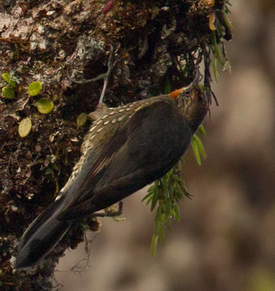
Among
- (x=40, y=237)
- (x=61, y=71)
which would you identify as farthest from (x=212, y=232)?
(x=40, y=237)

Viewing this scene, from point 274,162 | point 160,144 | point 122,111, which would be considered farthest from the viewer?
point 274,162

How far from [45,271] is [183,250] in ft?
17.2

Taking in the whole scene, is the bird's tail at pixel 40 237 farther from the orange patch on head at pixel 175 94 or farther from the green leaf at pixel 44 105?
the orange patch on head at pixel 175 94

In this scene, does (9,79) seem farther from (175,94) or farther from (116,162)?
(175,94)

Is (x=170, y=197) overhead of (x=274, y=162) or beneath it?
overhead

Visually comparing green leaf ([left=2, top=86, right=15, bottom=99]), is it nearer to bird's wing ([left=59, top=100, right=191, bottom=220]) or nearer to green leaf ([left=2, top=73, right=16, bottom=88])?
green leaf ([left=2, top=73, right=16, bottom=88])

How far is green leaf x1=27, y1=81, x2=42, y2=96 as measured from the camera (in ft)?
8.82

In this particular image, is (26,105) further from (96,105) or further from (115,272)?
(115,272)

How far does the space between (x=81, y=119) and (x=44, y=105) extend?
17 centimetres

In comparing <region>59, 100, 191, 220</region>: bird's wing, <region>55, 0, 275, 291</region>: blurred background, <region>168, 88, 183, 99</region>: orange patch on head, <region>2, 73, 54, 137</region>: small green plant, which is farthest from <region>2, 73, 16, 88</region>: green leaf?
<region>55, 0, 275, 291</region>: blurred background

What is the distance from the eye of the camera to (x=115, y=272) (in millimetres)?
7918

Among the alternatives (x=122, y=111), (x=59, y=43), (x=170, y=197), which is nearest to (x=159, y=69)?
(x=122, y=111)

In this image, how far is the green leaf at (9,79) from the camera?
2.72 metres

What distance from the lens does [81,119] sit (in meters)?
2.77
